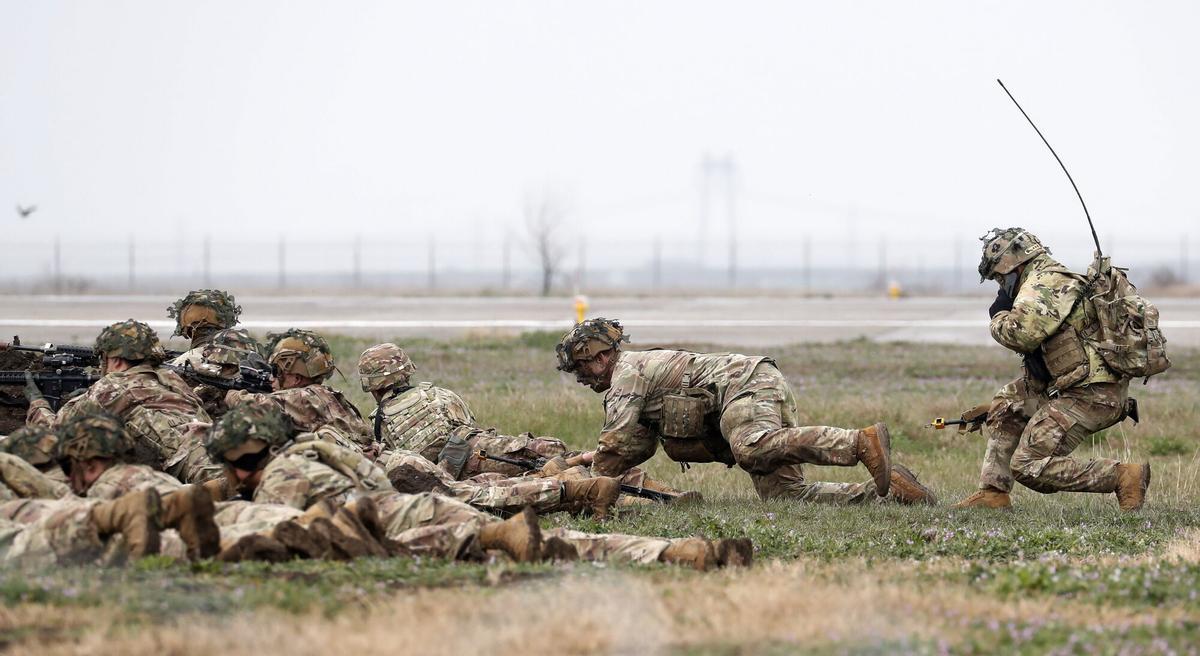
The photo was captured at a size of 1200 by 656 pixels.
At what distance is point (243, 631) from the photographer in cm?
595

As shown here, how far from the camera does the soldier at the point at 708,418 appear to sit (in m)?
10.5

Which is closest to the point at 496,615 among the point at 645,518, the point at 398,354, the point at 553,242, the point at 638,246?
the point at 645,518

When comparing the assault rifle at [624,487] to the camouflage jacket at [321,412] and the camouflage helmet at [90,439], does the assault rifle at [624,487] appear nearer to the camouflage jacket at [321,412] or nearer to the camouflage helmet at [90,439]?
the camouflage jacket at [321,412]

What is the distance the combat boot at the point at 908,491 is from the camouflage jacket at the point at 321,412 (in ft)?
12.2

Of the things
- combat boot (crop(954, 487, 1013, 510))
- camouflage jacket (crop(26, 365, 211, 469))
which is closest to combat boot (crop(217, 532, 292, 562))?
camouflage jacket (crop(26, 365, 211, 469))

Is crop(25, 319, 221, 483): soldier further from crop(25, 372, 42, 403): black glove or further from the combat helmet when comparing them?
the combat helmet

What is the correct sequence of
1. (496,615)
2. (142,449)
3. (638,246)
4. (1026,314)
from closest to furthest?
(496,615), (142,449), (1026,314), (638,246)

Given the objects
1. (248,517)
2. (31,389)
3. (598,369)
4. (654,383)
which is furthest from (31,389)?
(654,383)

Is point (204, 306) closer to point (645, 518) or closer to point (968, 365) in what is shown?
point (645, 518)

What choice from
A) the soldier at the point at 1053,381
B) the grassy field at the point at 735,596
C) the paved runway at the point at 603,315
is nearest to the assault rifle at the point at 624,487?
the grassy field at the point at 735,596

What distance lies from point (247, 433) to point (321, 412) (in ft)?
5.29

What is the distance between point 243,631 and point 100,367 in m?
5.52

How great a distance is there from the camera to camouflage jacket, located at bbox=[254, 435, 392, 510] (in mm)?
8195

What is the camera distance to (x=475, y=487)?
9625 millimetres
